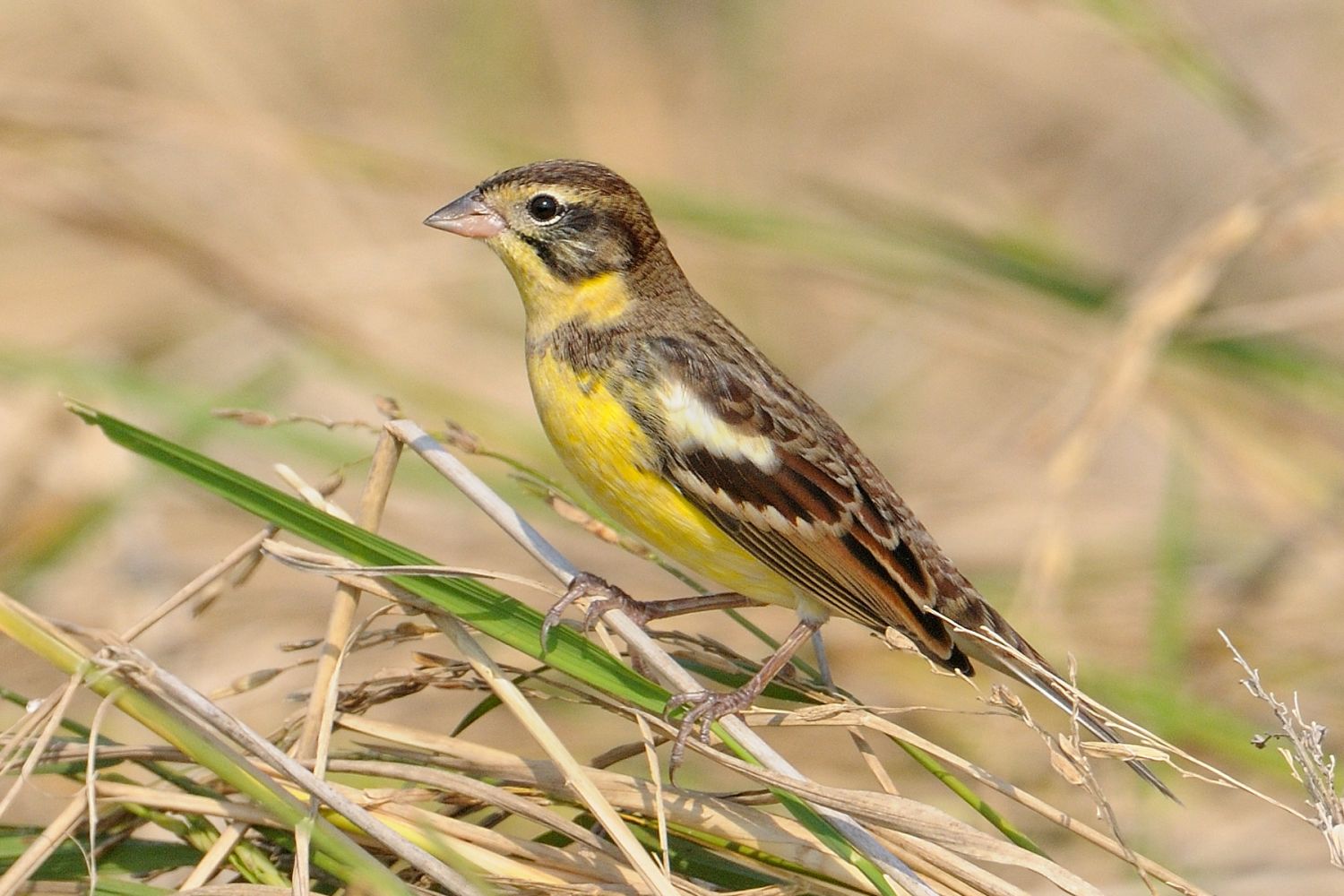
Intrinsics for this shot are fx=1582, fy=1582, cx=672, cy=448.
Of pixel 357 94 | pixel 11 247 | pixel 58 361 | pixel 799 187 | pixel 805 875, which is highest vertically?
pixel 357 94

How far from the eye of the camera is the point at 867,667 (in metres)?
4.95

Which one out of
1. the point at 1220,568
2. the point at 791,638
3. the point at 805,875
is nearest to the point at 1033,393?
the point at 1220,568

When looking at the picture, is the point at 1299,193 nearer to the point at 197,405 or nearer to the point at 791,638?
the point at 791,638

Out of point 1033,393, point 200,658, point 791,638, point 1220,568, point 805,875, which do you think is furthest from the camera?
point 1033,393

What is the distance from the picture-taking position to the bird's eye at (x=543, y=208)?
363 centimetres

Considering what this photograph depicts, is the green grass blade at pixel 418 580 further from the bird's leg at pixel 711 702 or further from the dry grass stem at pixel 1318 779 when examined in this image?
the dry grass stem at pixel 1318 779

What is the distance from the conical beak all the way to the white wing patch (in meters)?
0.62

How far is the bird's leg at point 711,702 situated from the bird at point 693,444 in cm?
2

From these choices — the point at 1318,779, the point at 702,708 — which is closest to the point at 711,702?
the point at 702,708

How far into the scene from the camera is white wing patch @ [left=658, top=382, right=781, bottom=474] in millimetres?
3270

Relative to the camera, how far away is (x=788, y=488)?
332 cm

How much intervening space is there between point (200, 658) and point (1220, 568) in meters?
3.21

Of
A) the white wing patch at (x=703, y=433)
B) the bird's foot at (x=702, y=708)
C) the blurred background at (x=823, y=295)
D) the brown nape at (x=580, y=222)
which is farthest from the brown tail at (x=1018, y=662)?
the brown nape at (x=580, y=222)

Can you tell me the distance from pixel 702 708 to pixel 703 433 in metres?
0.72
